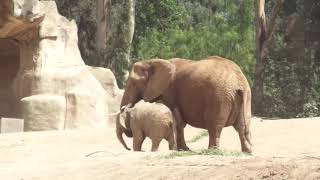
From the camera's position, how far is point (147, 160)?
9.54 meters

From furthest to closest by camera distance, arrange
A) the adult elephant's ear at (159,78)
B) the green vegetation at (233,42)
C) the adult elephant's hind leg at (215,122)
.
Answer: the green vegetation at (233,42)
the adult elephant's ear at (159,78)
the adult elephant's hind leg at (215,122)

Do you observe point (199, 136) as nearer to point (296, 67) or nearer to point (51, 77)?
point (51, 77)

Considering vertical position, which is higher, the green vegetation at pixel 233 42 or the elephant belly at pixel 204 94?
the elephant belly at pixel 204 94

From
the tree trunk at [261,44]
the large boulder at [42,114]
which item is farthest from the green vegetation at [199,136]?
the tree trunk at [261,44]

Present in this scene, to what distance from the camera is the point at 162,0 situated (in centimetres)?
3183

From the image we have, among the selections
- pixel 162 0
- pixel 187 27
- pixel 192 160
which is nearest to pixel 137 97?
pixel 192 160

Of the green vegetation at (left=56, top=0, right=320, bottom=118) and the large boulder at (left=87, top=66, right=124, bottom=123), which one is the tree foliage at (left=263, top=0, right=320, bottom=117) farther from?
the large boulder at (left=87, top=66, right=124, bottom=123)

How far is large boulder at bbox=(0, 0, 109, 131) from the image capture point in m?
19.5

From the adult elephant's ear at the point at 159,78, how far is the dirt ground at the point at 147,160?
1781 millimetres

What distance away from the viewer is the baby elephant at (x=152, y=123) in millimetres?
13352

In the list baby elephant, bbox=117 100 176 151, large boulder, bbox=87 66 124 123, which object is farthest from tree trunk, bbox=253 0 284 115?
baby elephant, bbox=117 100 176 151

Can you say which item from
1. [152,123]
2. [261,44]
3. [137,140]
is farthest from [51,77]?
[261,44]

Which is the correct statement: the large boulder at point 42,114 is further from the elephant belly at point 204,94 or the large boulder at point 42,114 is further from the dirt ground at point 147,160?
the elephant belly at point 204,94

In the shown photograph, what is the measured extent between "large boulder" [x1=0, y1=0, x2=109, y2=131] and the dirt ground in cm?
140
